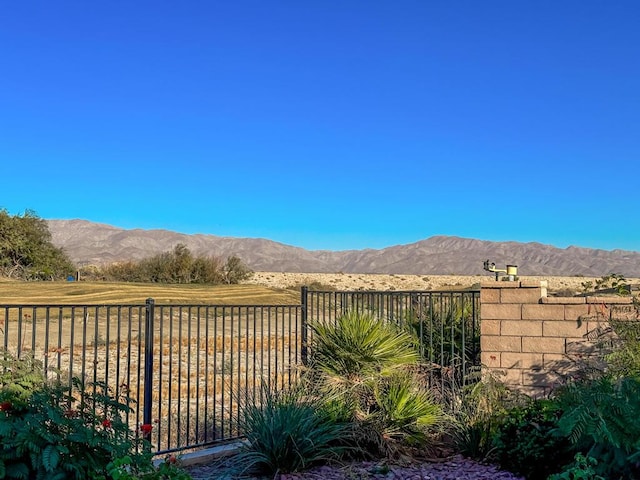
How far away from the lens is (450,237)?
4838 inches

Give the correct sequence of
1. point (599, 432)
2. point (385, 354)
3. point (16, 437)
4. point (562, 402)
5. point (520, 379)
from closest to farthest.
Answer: point (16, 437) < point (599, 432) < point (562, 402) < point (385, 354) < point (520, 379)

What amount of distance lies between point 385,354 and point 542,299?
2.23 metres

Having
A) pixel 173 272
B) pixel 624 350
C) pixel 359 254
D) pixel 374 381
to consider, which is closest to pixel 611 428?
pixel 624 350

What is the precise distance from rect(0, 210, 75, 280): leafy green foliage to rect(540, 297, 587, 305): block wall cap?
3032 cm

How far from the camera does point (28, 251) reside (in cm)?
3425

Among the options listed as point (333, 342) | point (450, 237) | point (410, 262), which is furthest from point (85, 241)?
point (333, 342)

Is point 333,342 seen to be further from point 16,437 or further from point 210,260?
point 210,260

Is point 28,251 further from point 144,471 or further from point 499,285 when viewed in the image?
point 144,471

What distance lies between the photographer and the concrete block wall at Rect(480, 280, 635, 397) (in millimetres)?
8031

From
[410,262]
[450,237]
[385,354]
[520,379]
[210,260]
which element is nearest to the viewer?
[385,354]

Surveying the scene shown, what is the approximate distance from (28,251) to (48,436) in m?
33.5

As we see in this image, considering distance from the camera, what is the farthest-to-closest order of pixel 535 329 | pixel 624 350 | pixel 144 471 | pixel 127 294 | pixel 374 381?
pixel 127 294 < pixel 535 329 < pixel 374 381 < pixel 624 350 < pixel 144 471

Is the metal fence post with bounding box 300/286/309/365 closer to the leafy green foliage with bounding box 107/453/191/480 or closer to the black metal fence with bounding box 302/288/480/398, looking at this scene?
the black metal fence with bounding box 302/288/480/398

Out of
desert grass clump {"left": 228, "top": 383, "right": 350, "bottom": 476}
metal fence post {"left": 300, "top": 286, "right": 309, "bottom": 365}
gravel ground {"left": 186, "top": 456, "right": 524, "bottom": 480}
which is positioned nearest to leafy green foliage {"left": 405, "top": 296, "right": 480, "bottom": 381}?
metal fence post {"left": 300, "top": 286, "right": 309, "bottom": 365}
